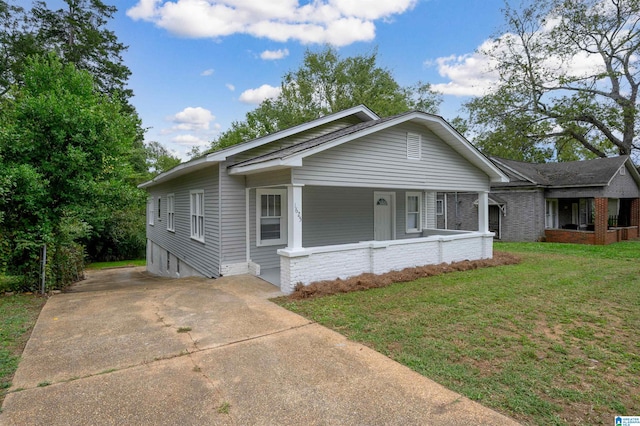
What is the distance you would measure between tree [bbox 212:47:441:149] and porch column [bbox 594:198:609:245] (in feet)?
56.8

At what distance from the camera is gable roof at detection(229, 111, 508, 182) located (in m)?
7.06

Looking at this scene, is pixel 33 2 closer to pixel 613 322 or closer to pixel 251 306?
pixel 251 306

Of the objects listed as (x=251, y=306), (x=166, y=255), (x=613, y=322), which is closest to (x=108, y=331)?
(x=251, y=306)

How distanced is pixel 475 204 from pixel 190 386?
19808 millimetres

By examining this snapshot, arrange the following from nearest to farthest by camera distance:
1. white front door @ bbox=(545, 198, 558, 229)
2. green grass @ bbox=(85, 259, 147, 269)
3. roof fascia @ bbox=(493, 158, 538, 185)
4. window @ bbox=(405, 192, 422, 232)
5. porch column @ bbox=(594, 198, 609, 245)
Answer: window @ bbox=(405, 192, 422, 232), porch column @ bbox=(594, 198, 609, 245), roof fascia @ bbox=(493, 158, 538, 185), white front door @ bbox=(545, 198, 558, 229), green grass @ bbox=(85, 259, 147, 269)

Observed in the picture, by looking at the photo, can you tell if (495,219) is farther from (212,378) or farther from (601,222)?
(212,378)

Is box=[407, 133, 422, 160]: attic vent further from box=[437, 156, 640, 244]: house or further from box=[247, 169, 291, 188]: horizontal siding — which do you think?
box=[437, 156, 640, 244]: house

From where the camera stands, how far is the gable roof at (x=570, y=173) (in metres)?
17.5

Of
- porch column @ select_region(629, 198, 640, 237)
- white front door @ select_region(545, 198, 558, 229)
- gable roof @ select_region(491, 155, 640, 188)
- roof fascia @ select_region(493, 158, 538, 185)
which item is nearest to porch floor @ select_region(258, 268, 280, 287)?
roof fascia @ select_region(493, 158, 538, 185)

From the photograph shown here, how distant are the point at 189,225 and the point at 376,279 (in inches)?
265

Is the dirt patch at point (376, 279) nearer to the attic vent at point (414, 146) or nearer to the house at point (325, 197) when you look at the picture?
the house at point (325, 197)

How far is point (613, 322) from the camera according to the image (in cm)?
546

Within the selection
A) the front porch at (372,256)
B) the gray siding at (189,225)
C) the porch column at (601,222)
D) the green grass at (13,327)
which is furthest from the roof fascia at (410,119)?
the porch column at (601,222)

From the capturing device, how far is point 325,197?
10570 millimetres
